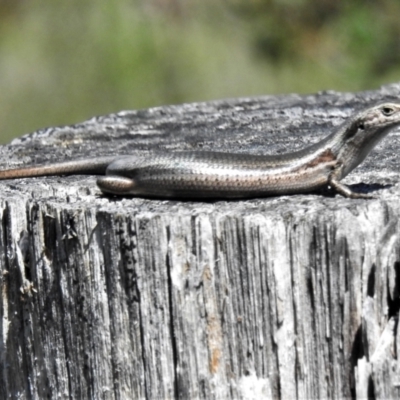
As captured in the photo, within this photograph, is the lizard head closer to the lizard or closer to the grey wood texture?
the lizard

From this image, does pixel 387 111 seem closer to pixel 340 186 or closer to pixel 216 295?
pixel 340 186

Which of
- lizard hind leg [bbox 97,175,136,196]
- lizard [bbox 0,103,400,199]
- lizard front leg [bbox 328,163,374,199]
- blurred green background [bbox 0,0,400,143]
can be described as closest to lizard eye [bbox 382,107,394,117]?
lizard [bbox 0,103,400,199]

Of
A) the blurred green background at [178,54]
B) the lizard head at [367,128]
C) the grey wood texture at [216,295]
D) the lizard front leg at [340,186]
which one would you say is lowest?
the grey wood texture at [216,295]

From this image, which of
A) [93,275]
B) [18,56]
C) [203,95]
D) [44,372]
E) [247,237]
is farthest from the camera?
[18,56]

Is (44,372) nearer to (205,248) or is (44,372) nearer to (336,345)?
(205,248)

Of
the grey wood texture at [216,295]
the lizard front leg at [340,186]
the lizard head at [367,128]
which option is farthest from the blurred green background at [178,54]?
the grey wood texture at [216,295]

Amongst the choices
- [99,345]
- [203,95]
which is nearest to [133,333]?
[99,345]

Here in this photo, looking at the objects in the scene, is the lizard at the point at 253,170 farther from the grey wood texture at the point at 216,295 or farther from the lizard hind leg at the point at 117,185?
the grey wood texture at the point at 216,295
